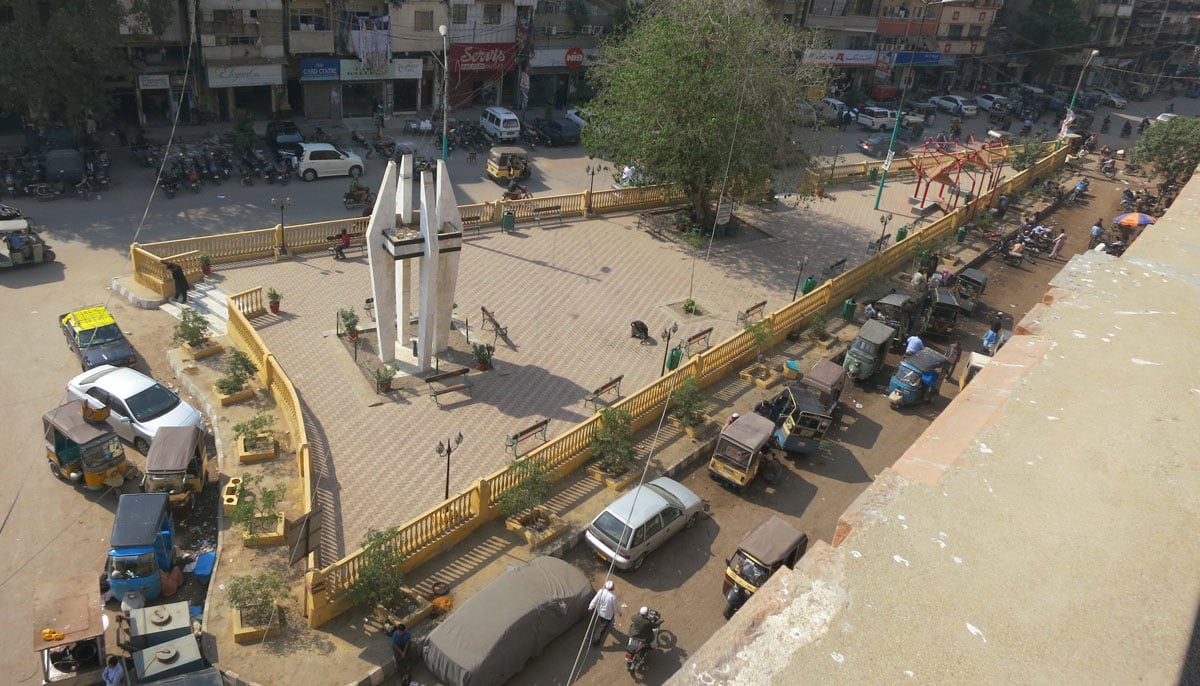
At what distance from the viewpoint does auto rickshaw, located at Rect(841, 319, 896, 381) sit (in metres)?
21.4

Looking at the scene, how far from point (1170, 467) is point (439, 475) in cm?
1256

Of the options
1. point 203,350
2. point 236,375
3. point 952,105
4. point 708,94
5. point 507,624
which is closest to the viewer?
point 507,624

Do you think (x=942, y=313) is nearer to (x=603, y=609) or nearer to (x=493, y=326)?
(x=493, y=326)

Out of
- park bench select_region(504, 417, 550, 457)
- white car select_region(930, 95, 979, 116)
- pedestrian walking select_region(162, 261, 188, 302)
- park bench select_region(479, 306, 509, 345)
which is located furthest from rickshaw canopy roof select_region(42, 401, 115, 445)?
white car select_region(930, 95, 979, 116)

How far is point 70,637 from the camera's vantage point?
11094 millimetres

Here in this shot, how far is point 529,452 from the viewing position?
52.5 ft

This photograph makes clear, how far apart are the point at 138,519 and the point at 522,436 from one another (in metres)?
6.99

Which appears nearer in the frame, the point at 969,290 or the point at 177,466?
the point at 177,466

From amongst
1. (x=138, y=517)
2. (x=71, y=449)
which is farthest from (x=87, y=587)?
(x=71, y=449)

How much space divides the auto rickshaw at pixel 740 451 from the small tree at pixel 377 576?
7.10m

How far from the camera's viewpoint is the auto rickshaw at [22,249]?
2239cm

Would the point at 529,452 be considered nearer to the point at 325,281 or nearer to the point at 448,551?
the point at 448,551

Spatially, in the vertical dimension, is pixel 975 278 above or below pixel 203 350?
above

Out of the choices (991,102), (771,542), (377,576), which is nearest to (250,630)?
(377,576)
